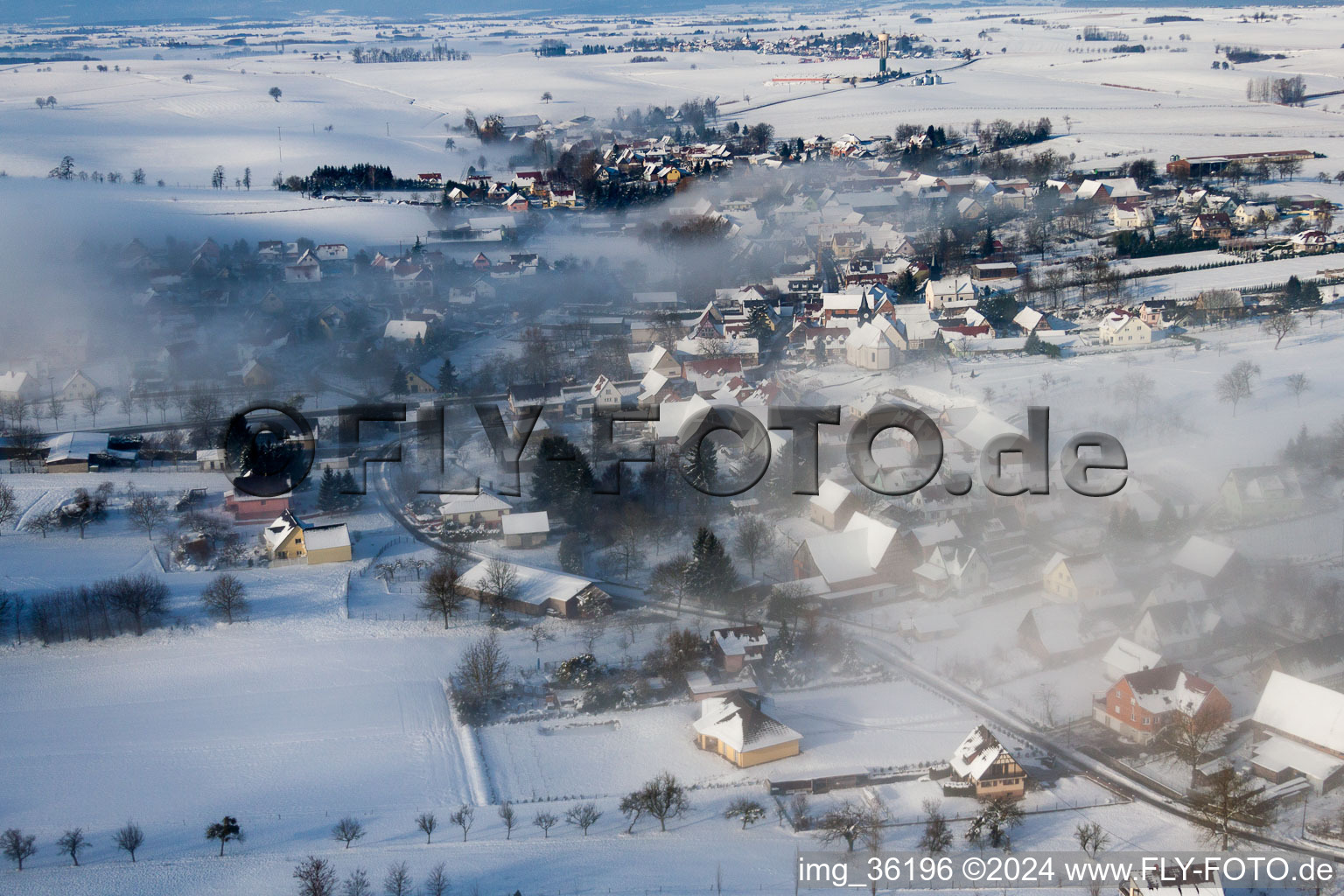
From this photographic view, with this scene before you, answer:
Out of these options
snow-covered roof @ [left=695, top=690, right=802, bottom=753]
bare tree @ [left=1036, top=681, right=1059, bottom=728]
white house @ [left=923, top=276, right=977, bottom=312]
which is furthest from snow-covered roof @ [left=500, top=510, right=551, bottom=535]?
white house @ [left=923, top=276, right=977, bottom=312]

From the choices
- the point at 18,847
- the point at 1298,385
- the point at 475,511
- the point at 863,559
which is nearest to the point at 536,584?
the point at 475,511

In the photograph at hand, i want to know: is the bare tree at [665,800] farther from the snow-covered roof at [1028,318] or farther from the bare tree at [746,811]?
the snow-covered roof at [1028,318]

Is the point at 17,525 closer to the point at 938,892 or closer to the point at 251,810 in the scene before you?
the point at 251,810

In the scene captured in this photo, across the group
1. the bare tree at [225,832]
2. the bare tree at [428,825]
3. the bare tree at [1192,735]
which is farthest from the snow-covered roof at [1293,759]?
the bare tree at [225,832]

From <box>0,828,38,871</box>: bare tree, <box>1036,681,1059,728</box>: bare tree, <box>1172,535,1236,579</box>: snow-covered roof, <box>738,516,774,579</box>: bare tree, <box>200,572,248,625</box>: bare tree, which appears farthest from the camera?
<box>738,516,774,579</box>: bare tree

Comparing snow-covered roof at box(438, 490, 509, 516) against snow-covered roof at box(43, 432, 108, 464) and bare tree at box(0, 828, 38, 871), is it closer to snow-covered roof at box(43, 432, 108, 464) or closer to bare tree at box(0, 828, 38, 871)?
snow-covered roof at box(43, 432, 108, 464)

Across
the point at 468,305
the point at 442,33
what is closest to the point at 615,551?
the point at 468,305
